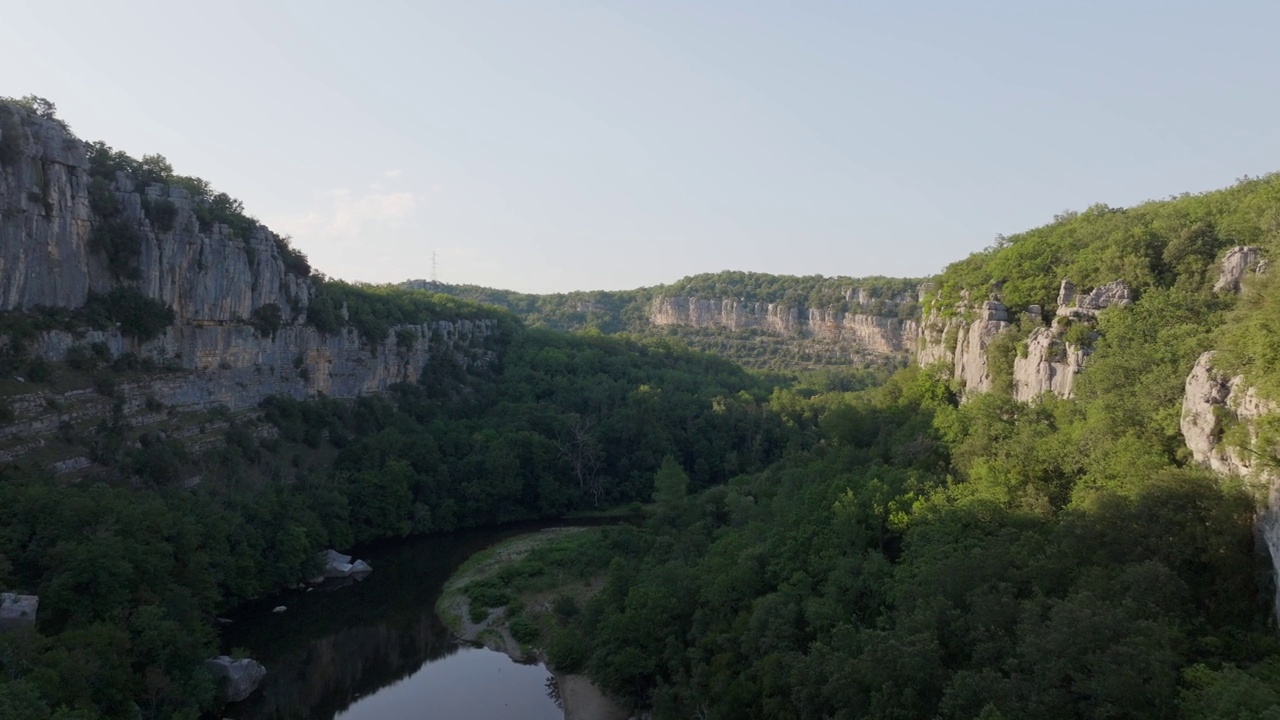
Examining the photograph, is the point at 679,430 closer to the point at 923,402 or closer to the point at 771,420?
the point at 771,420

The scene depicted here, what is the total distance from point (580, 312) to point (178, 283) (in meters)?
85.3

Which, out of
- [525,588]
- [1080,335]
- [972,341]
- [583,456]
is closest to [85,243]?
[525,588]

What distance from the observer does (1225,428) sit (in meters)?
16.1

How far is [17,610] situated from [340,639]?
12877 mm

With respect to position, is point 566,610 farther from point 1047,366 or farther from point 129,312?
point 129,312

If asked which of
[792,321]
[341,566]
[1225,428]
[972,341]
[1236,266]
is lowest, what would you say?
[341,566]

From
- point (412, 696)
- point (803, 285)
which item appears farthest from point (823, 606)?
point (803, 285)

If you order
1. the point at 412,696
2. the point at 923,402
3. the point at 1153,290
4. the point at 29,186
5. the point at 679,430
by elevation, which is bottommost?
the point at 412,696

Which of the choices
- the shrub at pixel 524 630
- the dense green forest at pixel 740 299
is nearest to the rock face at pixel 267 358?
the shrub at pixel 524 630

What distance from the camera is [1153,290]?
78.3 ft

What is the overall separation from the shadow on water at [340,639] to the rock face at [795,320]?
72579 mm

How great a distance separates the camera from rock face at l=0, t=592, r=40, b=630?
22.0 metres

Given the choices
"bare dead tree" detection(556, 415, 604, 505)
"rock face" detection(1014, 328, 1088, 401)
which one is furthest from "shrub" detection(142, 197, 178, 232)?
"rock face" detection(1014, 328, 1088, 401)

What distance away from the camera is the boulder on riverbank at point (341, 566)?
4119 centimetres
